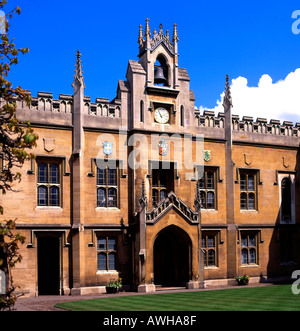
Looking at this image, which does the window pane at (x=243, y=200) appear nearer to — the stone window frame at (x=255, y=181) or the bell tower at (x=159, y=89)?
the stone window frame at (x=255, y=181)

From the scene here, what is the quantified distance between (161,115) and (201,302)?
13.4 meters

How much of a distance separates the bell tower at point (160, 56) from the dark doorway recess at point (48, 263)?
1119cm

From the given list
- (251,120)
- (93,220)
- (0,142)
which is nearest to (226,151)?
(251,120)

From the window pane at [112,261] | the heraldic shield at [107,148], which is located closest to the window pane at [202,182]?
the heraldic shield at [107,148]

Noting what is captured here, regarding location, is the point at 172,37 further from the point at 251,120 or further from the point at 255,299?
the point at 255,299

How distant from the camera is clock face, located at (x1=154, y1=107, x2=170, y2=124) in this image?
3212 centimetres

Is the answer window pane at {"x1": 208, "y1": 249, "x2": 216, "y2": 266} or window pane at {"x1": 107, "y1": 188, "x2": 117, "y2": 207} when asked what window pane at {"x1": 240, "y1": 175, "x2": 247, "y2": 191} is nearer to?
window pane at {"x1": 208, "y1": 249, "x2": 216, "y2": 266}

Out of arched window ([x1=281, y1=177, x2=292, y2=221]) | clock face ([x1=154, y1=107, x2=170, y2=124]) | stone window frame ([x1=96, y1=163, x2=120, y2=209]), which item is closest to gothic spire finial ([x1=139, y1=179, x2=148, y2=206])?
stone window frame ([x1=96, y1=163, x2=120, y2=209])

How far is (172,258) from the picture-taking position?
32000 mm

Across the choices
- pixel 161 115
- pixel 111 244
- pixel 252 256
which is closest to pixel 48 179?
pixel 111 244

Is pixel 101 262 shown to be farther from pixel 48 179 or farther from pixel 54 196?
pixel 48 179

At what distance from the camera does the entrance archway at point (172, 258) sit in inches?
1224

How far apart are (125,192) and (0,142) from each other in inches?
810
